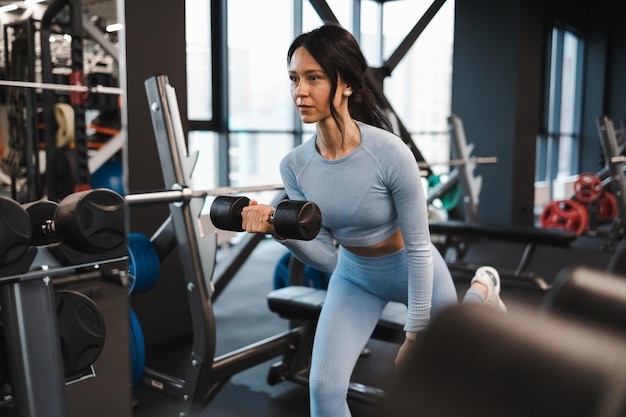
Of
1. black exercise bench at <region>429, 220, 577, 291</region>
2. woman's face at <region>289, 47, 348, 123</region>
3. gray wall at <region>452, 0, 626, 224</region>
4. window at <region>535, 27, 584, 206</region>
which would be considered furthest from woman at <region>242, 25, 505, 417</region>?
window at <region>535, 27, 584, 206</region>

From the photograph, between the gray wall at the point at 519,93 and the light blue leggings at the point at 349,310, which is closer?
the light blue leggings at the point at 349,310

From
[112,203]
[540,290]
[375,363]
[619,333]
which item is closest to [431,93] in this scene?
[375,363]

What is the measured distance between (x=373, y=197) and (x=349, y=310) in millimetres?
291

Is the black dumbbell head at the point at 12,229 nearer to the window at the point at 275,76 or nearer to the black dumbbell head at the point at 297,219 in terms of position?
the black dumbbell head at the point at 297,219

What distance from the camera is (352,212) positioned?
55.7 inches

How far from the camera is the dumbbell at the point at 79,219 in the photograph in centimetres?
96

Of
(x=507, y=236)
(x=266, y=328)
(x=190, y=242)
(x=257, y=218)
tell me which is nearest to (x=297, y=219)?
(x=257, y=218)

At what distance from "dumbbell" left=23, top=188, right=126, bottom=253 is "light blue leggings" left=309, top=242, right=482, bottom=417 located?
2.00ft

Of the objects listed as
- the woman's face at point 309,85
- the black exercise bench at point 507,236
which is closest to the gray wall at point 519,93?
the black exercise bench at point 507,236

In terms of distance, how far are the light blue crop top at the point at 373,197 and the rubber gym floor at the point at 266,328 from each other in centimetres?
21

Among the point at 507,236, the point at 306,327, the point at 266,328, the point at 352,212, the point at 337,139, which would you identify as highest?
the point at 337,139

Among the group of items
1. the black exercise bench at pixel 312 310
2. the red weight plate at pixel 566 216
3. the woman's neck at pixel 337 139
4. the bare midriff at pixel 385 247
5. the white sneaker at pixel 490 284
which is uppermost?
the woman's neck at pixel 337 139

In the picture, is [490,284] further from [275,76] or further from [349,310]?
[275,76]

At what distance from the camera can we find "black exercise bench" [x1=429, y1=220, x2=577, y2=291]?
139 inches
